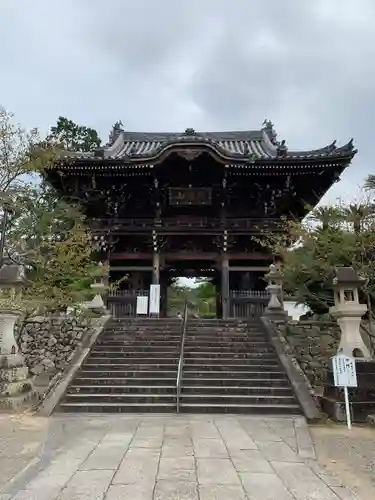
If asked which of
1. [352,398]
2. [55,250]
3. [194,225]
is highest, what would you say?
[194,225]

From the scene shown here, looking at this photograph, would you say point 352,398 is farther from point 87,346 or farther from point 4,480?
point 87,346

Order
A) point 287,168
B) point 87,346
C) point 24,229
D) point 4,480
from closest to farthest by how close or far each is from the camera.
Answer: point 4,480 < point 87,346 < point 24,229 < point 287,168

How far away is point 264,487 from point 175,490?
Result: 0.85 meters

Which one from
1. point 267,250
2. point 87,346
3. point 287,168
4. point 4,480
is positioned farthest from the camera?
point 267,250

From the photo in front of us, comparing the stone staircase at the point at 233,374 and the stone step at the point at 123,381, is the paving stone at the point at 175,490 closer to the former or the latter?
the stone staircase at the point at 233,374

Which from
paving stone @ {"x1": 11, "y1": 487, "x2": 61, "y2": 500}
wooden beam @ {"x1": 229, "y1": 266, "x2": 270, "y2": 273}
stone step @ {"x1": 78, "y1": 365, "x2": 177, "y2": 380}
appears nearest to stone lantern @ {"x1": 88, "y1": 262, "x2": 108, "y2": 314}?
stone step @ {"x1": 78, "y1": 365, "x2": 177, "y2": 380}

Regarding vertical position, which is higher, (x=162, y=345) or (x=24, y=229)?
(x=24, y=229)

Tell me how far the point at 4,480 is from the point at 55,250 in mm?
7279

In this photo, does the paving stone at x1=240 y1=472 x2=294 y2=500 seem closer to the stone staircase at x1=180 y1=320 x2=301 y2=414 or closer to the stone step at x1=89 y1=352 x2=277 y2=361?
the stone staircase at x1=180 y1=320 x2=301 y2=414

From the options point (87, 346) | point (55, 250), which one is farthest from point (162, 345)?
point (55, 250)

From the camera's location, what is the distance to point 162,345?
34.3 feet

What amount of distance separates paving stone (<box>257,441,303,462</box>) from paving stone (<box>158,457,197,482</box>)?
0.97 meters

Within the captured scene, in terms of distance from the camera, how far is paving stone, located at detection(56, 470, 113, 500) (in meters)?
3.38

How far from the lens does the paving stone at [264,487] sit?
137 inches
